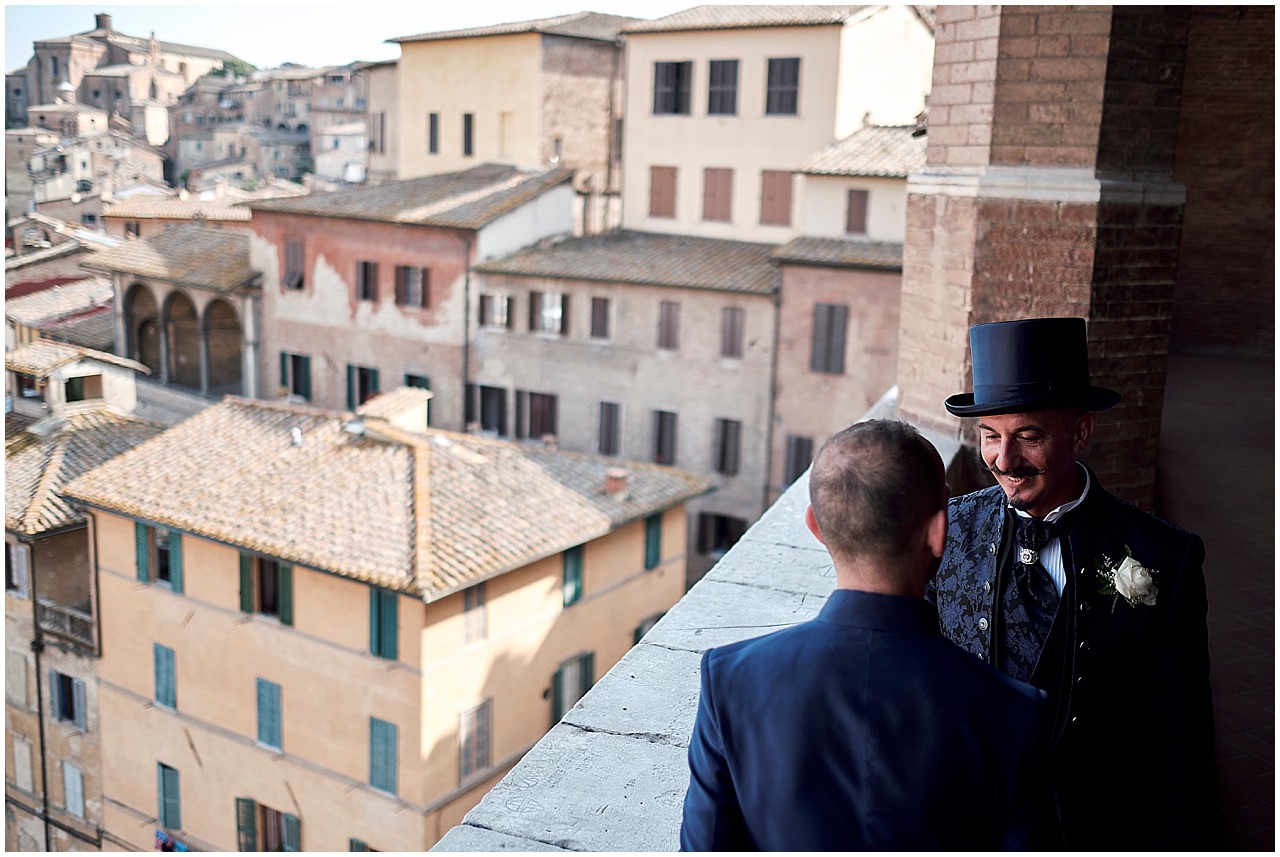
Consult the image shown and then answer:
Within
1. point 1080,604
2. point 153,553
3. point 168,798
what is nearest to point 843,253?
point 153,553

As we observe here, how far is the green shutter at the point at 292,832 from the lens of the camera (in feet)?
51.2

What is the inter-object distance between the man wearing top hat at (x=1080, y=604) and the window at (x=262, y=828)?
15.1m

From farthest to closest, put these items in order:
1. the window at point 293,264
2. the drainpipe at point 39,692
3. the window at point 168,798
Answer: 1. the window at point 293,264
2. the drainpipe at point 39,692
3. the window at point 168,798

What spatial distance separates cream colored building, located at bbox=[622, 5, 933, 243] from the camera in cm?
2286

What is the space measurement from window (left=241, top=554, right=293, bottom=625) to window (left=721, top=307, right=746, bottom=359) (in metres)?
9.53

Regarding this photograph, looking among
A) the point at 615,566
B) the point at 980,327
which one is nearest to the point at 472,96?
the point at 615,566

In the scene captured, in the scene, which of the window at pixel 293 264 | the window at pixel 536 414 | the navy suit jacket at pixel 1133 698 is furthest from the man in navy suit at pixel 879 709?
the window at pixel 293 264

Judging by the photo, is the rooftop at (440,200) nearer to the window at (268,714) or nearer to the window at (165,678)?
the window at (165,678)

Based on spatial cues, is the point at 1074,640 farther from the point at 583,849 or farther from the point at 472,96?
the point at 472,96

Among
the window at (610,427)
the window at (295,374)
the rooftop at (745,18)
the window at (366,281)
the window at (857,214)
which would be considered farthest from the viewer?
the window at (295,374)

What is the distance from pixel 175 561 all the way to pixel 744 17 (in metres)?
15.1

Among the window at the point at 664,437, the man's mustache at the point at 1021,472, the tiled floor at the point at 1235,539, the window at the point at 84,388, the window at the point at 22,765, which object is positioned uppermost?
the man's mustache at the point at 1021,472

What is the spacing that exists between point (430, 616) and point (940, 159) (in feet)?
33.6

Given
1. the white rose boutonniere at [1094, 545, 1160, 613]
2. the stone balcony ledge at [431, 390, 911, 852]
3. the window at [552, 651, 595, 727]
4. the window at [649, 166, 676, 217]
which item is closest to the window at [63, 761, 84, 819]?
the window at [552, 651, 595, 727]
